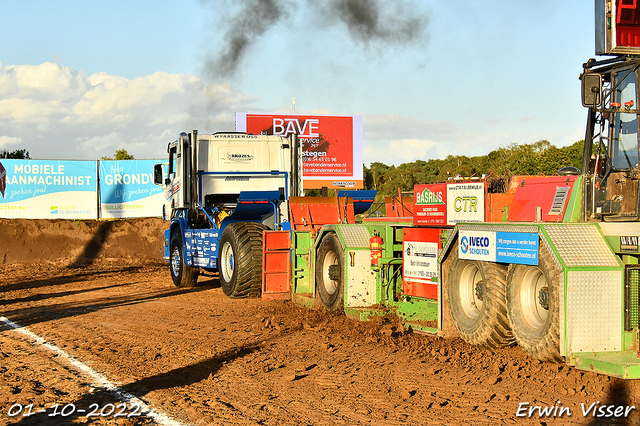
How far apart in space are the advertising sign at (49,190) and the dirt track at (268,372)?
12444mm

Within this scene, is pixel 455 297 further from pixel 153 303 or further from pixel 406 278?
pixel 153 303

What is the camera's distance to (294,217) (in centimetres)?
1287

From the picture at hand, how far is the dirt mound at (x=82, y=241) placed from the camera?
23859 mm

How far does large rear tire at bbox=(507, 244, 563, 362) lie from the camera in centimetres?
646

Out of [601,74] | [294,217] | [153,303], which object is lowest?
[153,303]

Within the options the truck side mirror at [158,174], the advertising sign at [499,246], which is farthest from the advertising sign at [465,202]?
the truck side mirror at [158,174]

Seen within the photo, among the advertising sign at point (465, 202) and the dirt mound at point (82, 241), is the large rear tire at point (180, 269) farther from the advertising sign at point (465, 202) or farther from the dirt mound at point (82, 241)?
the advertising sign at point (465, 202)

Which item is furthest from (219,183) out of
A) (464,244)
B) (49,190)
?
(49,190)

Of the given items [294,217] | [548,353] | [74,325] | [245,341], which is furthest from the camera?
[294,217]

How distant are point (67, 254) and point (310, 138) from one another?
14.8 meters

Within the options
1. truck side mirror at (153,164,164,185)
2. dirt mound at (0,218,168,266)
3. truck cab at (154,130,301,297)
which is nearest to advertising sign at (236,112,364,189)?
dirt mound at (0,218,168,266)

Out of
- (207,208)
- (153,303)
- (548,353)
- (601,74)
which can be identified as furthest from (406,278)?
(207,208)

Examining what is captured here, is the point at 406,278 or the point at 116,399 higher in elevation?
the point at 406,278

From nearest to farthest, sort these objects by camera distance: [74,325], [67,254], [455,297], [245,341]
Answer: [455,297], [245,341], [74,325], [67,254]
